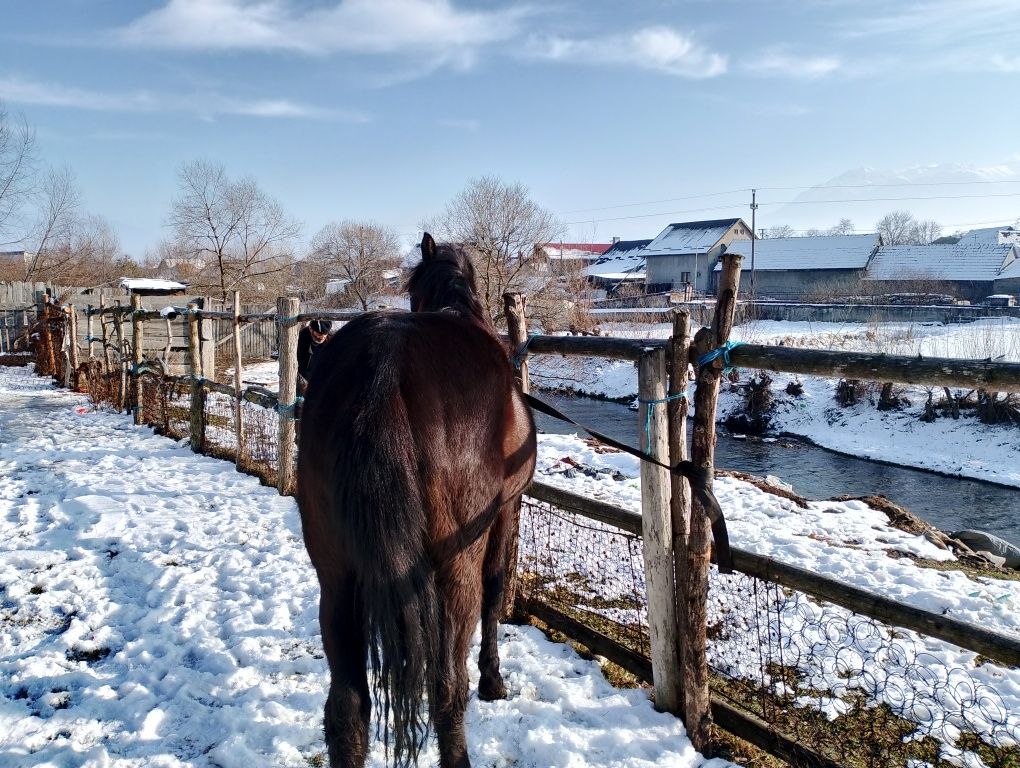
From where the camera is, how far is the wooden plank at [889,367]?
1.99 metres

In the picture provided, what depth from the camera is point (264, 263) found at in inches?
1292

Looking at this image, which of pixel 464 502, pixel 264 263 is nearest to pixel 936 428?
pixel 464 502

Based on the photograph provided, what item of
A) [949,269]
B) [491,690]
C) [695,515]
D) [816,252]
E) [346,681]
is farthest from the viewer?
[816,252]

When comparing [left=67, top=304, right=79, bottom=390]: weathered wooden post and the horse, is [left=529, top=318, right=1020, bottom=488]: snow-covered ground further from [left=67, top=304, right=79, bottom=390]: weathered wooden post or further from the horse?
[left=67, top=304, right=79, bottom=390]: weathered wooden post

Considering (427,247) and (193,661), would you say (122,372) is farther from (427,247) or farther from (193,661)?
(427,247)

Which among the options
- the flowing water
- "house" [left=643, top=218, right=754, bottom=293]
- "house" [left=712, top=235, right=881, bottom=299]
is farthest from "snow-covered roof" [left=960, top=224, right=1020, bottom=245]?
the flowing water

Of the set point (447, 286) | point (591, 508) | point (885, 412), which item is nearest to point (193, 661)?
point (591, 508)

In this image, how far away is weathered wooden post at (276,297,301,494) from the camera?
6059 mm

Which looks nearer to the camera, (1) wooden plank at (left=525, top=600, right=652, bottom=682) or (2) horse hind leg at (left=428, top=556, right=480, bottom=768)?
(2) horse hind leg at (left=428, top=556, right=480, bottom=768)

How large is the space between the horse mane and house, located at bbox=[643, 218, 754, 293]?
47.6 m

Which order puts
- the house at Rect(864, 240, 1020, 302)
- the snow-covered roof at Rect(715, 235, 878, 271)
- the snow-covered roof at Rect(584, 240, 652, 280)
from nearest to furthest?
the house at Rect(864, 240, 1020, 302) < the snow-covered roof at Rect(715, 235, 878, 271) < the snow-covered roof at Rect(584, 240, 652, 280)

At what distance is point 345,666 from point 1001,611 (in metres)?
5.09

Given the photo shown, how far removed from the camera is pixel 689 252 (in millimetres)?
50500

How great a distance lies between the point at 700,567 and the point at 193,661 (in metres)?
2.64
